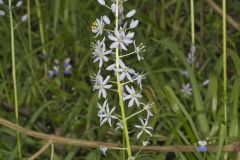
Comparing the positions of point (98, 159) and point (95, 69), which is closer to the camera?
point (98, 159)

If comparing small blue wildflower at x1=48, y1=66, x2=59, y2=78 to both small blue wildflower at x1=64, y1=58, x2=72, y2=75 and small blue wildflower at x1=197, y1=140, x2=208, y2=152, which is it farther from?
small blue wildflower at x1=197, y1=140, x2=208, y2=152

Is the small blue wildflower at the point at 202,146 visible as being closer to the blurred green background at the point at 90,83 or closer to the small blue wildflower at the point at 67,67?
the blurred green background at the point at 90,83

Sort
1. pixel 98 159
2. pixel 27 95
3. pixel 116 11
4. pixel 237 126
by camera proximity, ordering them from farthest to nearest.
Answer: pixel 27 95 → pixel 237 126 → pixel 98 159 → pixel 116 11

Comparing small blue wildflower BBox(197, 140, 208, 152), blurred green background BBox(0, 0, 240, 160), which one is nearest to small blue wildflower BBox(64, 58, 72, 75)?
blurred green background BBox(0, 0, 240, 160)

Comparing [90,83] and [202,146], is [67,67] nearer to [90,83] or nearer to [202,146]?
[90,83]

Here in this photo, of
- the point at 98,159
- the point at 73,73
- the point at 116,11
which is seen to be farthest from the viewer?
the point at 73,73

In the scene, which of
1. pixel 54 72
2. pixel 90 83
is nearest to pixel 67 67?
pixel 54 72

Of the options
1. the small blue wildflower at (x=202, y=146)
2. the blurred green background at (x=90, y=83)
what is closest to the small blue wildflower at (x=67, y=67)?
the blurred green background at (x=90, y=83)

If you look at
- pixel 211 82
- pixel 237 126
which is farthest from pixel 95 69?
pixel 237 126

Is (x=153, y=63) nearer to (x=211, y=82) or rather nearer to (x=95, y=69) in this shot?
(x=95, y=69)
